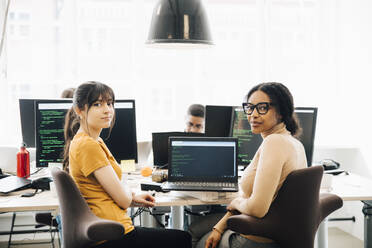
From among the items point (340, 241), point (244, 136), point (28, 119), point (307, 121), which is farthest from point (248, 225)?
point (340, 241)

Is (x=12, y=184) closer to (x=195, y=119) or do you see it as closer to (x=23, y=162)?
(x=23, y=162)

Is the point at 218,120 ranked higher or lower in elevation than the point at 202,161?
higher

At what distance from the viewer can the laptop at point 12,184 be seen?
253 cm

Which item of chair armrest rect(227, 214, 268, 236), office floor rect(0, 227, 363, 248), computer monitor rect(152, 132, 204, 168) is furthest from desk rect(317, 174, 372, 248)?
office floor rect(0, 227, 363, 248)

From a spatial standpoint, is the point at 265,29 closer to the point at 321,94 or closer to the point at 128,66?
the point at 321,94

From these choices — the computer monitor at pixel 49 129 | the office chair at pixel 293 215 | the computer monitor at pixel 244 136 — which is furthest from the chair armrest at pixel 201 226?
the computer monitor at pixel 49 129

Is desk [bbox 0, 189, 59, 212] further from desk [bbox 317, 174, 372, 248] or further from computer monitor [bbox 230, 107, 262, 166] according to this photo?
desk [bbox 317, 174, 372, 248]

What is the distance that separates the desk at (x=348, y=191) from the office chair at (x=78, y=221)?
1.32 m

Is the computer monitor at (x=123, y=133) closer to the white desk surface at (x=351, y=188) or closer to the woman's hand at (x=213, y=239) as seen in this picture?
the woman's hand at (x=213, y=239)

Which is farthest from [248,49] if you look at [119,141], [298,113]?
[119,141]

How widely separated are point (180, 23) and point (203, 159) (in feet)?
2.58

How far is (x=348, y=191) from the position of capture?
104 inches

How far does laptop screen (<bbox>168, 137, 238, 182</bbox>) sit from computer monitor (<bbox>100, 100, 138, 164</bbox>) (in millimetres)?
397

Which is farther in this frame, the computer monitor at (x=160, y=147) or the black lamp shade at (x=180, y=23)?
the computer monitor at (x=160, y=147)
